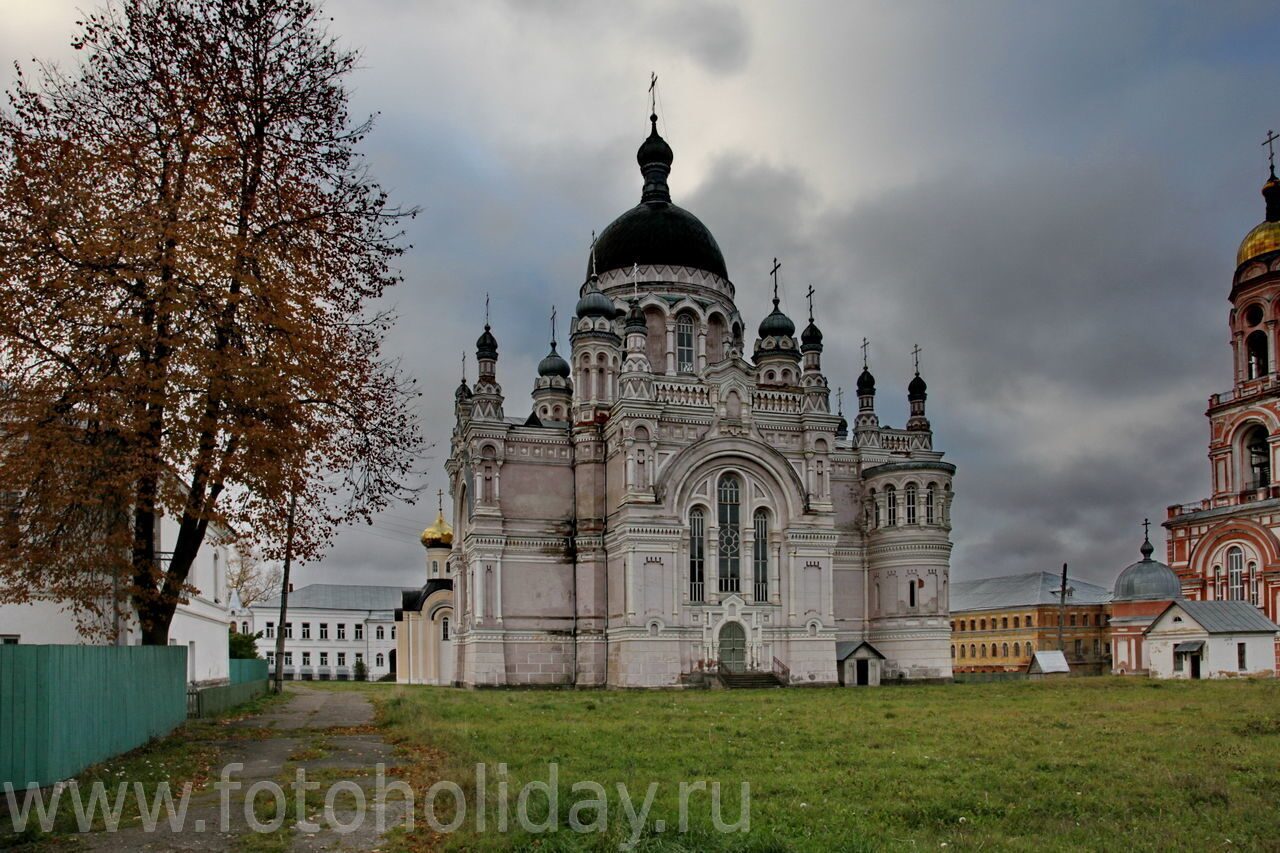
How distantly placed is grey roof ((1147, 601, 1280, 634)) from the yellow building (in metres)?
20.3

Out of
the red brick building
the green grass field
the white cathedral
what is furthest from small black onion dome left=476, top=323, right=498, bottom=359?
the red brick building

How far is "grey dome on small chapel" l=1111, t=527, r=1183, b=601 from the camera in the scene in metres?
49.0

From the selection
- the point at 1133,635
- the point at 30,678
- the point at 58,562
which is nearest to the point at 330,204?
the point at 58,562

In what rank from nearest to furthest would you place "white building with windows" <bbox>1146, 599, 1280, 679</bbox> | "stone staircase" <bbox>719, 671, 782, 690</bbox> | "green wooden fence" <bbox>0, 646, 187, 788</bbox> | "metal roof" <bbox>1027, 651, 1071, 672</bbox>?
"green wooden fence" <bbox>0, 646, 187, 788</bbox> → "stone staircase" <bbox>719, 671, 782, 690</bbox> → "white building with windows" <bbox>1146, 599, 1280, 679</bbox> → "metal roof" <bbox>1027, 651, 1071, 672</bbox>

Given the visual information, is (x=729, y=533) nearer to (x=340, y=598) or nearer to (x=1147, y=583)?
(x=1147, y=583)

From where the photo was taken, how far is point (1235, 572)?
50.4m

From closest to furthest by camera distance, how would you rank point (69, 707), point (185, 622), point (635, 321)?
1. point (69, 707)
2. point (185, 622)
3. point (635, 321)

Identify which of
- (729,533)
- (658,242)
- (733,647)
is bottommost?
(733,647)

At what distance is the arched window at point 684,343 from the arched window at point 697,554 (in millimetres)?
8322

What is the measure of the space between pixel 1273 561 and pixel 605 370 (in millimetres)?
30238

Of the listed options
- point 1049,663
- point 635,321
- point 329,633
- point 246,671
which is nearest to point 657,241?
point 635,321

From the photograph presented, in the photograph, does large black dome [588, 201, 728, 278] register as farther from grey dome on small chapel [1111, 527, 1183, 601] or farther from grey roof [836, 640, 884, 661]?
grey dome on small chapel [1111, 527, 1183, 601]

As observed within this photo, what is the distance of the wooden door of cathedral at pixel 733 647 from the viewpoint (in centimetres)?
4016

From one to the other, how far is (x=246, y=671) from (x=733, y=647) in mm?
16908
